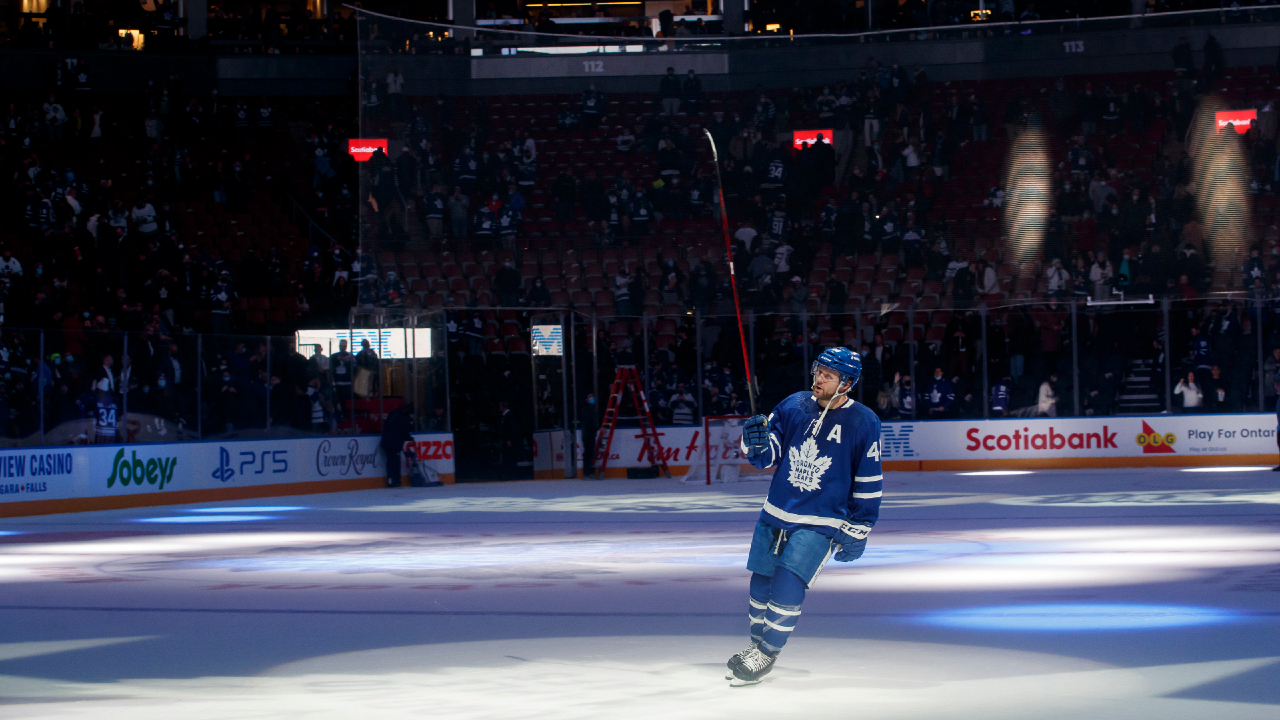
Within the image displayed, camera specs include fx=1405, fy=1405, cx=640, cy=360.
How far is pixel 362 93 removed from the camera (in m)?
23.0

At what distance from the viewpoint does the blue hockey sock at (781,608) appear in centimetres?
609

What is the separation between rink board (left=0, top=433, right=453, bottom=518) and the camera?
57.0 ft

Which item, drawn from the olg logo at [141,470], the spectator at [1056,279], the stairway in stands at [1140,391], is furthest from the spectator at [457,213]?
the stairway in stands at [1140,391]

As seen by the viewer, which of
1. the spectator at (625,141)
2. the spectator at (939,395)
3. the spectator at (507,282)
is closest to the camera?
the spectator at (507,282)

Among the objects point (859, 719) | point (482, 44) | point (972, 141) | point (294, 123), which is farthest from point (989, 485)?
point (294, 123)

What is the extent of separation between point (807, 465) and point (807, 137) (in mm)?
17883

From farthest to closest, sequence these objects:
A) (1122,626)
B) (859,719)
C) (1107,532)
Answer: (1107,532), (1122,626), (859,719)

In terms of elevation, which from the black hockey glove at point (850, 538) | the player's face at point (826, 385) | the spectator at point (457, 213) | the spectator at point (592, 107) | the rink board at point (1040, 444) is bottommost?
the rink board at point (1040, 444)

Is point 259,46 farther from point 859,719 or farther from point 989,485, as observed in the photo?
point 859,719

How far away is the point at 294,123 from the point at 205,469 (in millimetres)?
15992

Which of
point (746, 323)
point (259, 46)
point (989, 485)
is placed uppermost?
point (259, 46)

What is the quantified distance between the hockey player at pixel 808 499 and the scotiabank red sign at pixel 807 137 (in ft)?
57.5

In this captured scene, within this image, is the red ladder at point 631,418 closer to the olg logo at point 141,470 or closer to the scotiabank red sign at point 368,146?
the scotiabank red sign at point 368,146

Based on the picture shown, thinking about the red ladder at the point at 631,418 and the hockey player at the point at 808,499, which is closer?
the hockey player at the point at 808,499
